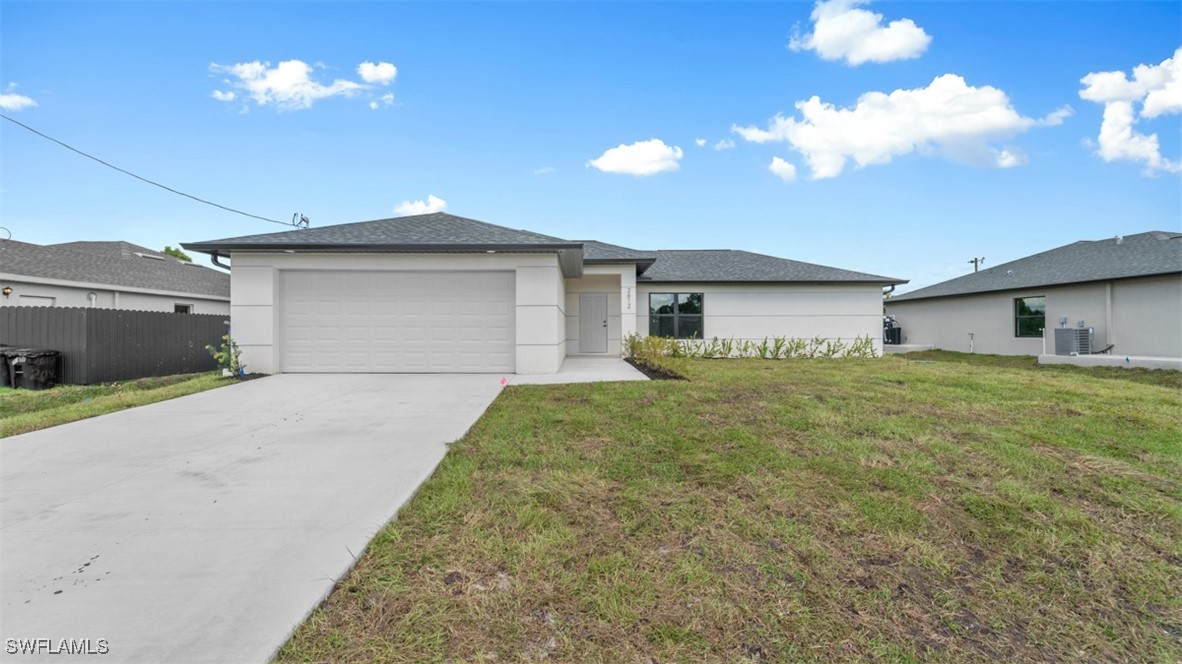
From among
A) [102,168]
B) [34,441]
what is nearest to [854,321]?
[34,441]

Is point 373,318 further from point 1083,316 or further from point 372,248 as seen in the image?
point 1083,316

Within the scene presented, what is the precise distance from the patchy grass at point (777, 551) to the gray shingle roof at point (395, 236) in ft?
19.2

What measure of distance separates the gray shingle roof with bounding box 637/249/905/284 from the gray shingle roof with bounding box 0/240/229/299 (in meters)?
17.5

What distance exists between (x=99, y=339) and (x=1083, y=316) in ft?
86.4

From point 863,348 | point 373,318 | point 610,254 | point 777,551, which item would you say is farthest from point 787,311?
point 777,551

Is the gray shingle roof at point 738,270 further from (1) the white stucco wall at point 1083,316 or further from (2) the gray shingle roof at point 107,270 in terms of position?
(2) the gray shingle roof at point 107,270

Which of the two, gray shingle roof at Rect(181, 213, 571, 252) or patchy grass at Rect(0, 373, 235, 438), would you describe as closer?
patchy grass at Rect(0, 373, 235, 438)

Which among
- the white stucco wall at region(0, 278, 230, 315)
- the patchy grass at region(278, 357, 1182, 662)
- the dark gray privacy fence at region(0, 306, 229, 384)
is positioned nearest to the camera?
the patchy grass at region(278, 357, 1182, 662)

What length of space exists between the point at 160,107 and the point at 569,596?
18.1 m

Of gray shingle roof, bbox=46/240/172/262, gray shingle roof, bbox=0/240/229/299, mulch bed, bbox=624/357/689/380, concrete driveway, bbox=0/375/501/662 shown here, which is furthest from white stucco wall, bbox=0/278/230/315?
mulch bed, bbox=624/357/689/380

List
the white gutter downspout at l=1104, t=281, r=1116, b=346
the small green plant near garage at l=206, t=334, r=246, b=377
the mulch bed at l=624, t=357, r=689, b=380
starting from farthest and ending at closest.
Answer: the white gutter downspout at l=1104, t=281, r=1116, b=346 < the small green plant near garage at l=206, t=334, r=246, b=377 < the mulch bed at l=624, t=357, r=689, b=380

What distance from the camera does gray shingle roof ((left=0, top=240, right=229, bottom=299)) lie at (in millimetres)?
13602

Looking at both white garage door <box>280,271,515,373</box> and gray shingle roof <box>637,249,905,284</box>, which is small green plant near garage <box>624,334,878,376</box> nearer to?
gray shingle roof <box>637,249,905,284</box>

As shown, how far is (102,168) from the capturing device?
46.5ft
